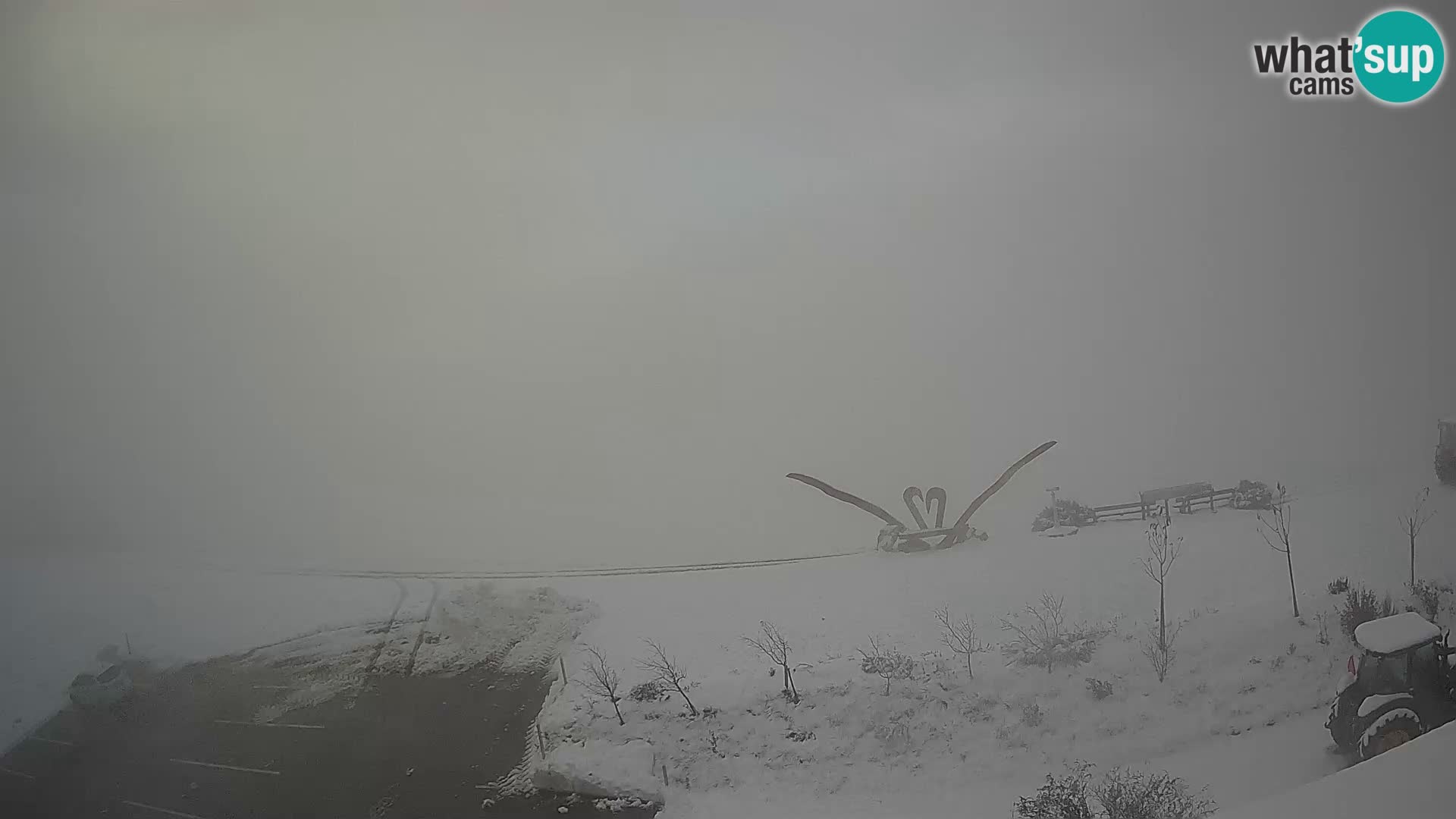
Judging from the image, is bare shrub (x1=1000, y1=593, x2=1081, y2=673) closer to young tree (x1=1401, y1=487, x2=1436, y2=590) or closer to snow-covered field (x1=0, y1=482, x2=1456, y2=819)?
snow-covered field (x1=0, y1=482, x2=1456, y2=819)

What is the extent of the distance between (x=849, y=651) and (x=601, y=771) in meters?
0.94

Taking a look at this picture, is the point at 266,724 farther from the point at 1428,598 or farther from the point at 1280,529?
the point at 1428,598

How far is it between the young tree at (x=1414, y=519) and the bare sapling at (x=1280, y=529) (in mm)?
582

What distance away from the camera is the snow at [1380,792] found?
261 cm

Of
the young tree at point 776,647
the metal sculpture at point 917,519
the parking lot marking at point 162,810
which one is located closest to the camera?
the parking lot marking at point 162,810

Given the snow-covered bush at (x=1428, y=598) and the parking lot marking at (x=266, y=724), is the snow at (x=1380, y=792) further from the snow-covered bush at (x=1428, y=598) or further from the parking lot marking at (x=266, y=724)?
the parking lot marking at (x=266, y=724)

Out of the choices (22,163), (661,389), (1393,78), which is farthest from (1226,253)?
(22,163)

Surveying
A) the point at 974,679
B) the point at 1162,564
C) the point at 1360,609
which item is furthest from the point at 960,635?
the point at 1360,609

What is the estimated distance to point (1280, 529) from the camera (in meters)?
3.08

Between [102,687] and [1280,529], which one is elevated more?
[1280,529]

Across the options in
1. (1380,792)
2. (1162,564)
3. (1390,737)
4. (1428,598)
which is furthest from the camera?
(1428,598)

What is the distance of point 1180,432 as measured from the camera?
3.16 metres

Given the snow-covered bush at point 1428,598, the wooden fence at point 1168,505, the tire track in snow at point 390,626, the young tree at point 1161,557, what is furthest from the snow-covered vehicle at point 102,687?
the snow-covered bush at point 1428,598

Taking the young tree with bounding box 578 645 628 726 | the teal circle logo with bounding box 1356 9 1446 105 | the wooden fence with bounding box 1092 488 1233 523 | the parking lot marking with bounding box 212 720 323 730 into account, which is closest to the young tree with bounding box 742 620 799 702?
the young tree with bounding box 578 645 628 726
